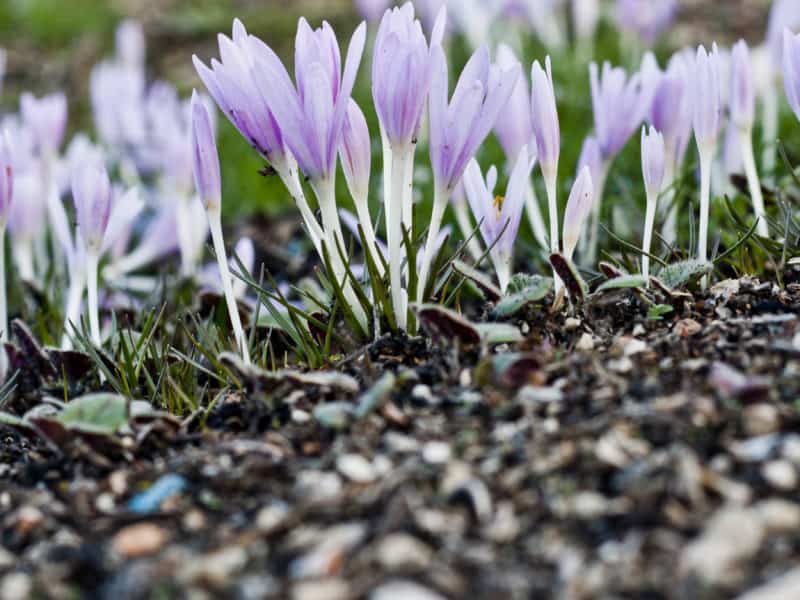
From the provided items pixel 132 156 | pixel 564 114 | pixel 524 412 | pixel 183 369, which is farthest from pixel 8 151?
pixel 564 114

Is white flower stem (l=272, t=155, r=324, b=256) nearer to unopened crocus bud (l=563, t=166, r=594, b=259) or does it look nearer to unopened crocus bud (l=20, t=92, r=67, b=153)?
unopened crocus bud (l=563, t=166, r=594, b=259)

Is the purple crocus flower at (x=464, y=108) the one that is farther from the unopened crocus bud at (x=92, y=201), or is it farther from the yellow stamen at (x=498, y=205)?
the unopened crocus bud at (x=92, y=201)

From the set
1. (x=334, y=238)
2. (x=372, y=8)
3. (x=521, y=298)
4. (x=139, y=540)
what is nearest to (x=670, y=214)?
(x=521, y=298)

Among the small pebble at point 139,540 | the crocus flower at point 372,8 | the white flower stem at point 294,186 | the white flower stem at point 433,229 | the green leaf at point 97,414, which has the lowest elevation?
the small pebble at point 139,540

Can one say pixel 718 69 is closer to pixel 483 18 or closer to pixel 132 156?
pixel 132 156

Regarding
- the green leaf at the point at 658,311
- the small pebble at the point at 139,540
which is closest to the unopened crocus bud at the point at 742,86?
the green leaf at the point at 658,311
